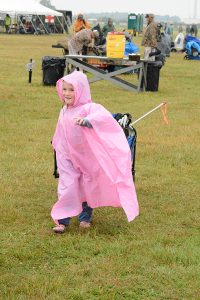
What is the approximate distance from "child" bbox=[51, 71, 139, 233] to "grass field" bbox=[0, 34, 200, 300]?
302 millimetres

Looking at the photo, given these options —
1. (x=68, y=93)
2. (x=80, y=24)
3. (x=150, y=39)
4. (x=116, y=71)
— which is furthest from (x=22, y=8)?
(x=68, y=93)

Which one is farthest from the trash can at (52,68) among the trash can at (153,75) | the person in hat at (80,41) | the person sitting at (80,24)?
the person sitting at (80,24)

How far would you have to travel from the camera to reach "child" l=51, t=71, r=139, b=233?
17.6 ft

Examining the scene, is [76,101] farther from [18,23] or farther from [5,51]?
[18,23]

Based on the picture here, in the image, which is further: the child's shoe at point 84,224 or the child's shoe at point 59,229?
the child's shoe at point 84,224

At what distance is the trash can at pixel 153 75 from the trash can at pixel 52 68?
94.3 inches

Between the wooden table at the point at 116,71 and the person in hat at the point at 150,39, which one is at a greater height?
the person in hat at the point at 150,39

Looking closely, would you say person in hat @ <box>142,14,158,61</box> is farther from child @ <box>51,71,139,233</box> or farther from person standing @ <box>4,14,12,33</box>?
person standing @ <box>4,14,12,33</box>

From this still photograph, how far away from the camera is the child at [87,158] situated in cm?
535

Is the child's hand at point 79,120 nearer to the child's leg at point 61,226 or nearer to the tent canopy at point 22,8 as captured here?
the child's leg at point 61,226

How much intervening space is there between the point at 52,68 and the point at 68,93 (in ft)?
37.4

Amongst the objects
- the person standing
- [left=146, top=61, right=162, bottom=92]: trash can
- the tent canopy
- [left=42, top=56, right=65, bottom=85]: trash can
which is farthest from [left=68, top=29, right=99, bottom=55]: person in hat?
the person standing

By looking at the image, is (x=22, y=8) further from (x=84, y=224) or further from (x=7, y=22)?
(x=84, y=224)

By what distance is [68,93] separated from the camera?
17.7ft
